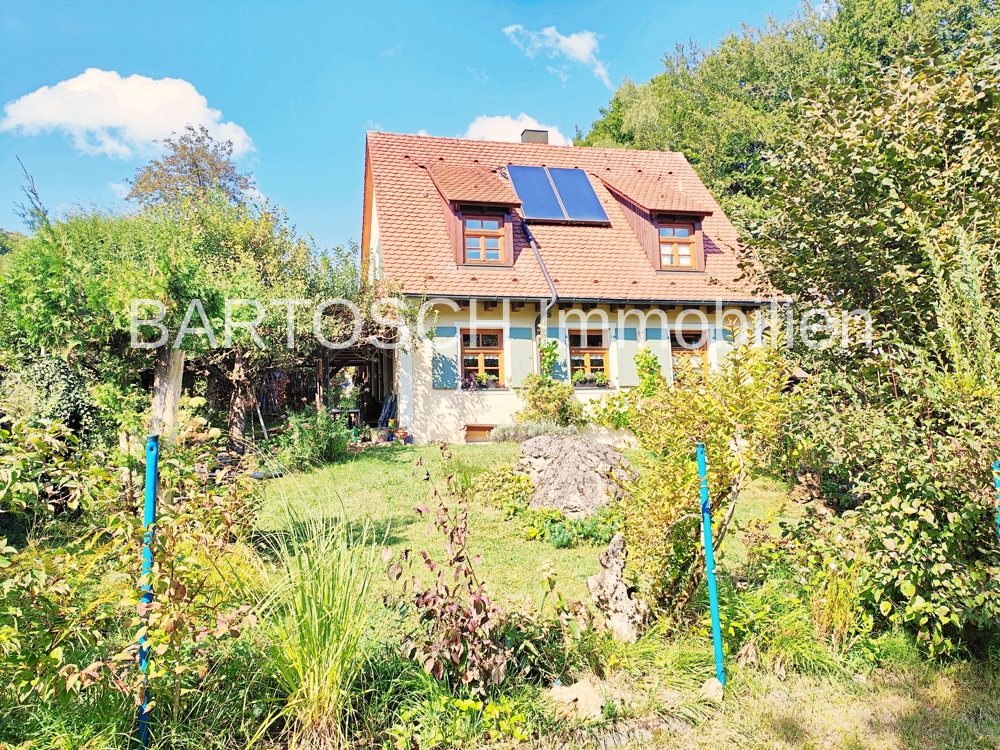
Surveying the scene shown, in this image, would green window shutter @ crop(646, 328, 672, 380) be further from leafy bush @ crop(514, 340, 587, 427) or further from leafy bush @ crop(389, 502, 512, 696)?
leafy bush @ crop(389, 502, 512, 696)

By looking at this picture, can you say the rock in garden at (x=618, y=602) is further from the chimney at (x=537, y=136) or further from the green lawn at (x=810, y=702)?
the chimney at (x=537, y=136)

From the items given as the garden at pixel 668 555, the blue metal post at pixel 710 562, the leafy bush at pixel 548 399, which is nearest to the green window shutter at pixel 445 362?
the leafy bush at pixel 548 399

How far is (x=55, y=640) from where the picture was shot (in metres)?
2.32

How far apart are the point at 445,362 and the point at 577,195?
6.69 metres

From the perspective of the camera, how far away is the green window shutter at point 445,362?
12.8 metres

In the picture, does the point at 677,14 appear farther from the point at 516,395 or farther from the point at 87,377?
the point at 87,377

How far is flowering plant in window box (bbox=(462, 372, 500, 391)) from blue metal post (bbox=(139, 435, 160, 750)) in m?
10.5

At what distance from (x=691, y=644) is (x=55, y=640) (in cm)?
315

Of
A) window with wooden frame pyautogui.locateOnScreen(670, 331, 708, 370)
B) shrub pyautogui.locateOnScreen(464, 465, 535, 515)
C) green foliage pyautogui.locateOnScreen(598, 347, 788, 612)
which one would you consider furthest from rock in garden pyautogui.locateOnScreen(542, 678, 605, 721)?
window with wooden frame pyautogui.locateOnScreen(670, 331, 708, 370)

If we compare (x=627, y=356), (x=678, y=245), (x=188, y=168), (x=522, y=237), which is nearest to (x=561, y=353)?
(x=627, y=356)

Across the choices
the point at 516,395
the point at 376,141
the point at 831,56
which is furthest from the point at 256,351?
the point at 831,56

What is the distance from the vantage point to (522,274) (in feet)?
45.3

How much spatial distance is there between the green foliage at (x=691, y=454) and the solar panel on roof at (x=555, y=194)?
12.1 m

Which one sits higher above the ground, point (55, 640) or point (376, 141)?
point (376, 141)
